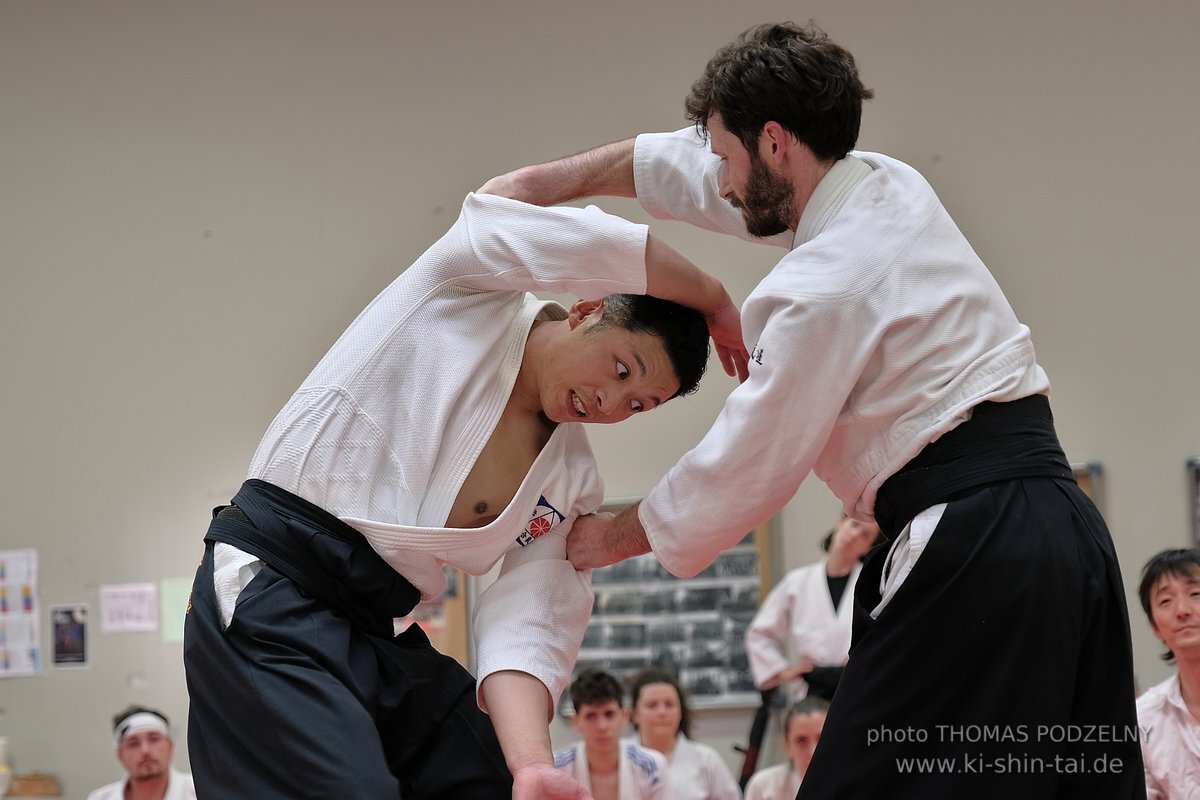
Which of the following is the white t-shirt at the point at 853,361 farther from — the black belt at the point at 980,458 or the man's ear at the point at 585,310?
the man's ear at the point at 585,310

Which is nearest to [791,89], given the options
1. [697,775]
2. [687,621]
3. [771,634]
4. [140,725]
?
[697,775]

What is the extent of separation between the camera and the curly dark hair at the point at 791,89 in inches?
78.5

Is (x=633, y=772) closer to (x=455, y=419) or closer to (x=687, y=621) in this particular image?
(x=687, y=621)

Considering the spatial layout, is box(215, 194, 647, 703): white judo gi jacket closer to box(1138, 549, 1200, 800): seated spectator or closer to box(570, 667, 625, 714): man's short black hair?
box(1138, 549, 1200, 800): seated spectator

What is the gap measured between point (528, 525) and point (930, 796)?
0.87 metres

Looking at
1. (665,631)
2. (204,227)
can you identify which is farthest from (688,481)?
(204,227)

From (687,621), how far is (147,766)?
2.93 m

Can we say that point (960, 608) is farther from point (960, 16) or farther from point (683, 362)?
point (960, 16)

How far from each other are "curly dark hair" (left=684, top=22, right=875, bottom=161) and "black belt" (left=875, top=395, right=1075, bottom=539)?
20.7 inches

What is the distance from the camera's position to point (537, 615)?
2244mm

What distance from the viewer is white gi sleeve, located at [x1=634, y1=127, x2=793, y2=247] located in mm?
2373

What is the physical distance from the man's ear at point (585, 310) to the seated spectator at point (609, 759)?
10.9 ft

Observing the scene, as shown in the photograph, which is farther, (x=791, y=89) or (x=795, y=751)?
(x=795, y=751)

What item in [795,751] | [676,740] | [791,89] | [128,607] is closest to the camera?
[791,89]
